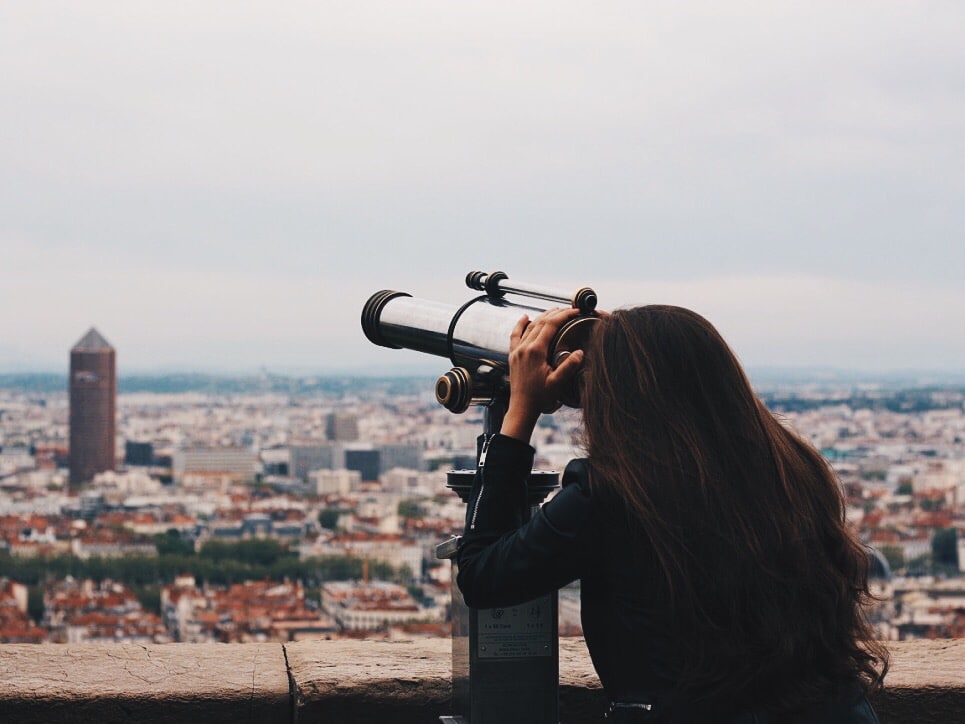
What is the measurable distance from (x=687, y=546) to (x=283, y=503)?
127 feet

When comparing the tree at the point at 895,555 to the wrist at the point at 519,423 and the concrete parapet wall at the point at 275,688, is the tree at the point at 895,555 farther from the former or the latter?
the wrist at the point at 519,423

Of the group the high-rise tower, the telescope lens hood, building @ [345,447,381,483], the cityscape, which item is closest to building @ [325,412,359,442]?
the cityscape

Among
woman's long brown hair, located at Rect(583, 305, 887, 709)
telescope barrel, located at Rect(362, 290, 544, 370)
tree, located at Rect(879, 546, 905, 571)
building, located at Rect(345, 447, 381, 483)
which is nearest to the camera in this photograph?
woman's long brown hair, located at Rect(583, 305, 887, 709)

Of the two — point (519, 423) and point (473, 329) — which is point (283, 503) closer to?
point (473, 329)

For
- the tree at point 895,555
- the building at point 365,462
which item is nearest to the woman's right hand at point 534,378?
the tree at point 895,555

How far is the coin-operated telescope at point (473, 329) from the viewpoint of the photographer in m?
1.51

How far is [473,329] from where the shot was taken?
1667 mm

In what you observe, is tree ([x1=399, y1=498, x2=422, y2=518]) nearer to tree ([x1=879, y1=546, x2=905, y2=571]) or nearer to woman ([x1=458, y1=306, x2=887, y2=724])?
tree ([x1=879, y1=546, x2=905, y2=571])

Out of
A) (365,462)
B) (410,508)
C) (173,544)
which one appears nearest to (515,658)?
(173,544)

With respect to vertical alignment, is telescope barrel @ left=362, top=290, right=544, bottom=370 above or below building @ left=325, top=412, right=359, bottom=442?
above

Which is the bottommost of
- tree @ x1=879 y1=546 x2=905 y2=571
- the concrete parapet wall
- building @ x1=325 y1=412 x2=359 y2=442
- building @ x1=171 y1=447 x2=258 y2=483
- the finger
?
tree @ x1=879 y1=546 x2=905 y2=571

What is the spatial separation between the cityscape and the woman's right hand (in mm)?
11094

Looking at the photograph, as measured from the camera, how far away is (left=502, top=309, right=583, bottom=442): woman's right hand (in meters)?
1.44

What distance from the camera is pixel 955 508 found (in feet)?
117
